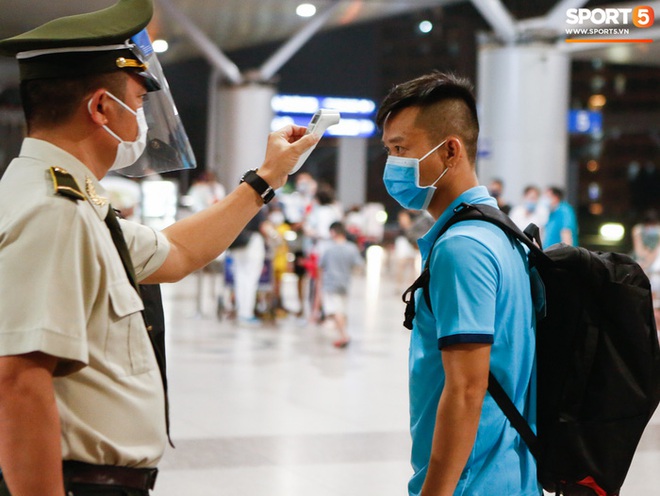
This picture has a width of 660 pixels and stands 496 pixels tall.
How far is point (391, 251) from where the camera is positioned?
24.7 meters

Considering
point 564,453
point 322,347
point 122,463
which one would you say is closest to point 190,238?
point 122,463

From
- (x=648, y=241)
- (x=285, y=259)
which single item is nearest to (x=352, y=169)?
(x=285, y=259)

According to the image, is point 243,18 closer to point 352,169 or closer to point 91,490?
point 352,169

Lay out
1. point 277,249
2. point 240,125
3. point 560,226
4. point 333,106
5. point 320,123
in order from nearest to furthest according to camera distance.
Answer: point 320,123 → point 560,226 → point 277,249 → point 240,125 → point 333,106

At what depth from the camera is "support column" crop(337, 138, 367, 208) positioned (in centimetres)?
3072

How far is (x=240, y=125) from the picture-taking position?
22.7 meters

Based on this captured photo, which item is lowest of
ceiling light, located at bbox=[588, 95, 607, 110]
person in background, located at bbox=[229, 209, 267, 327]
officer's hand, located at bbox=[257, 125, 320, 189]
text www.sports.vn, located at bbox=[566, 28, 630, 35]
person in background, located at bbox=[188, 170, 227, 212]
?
person in background, located at bbox=[229, 209, 267, 327]

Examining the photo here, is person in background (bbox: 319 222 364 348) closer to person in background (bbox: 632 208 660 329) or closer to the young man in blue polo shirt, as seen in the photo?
person in background (bbox: 632 208 660 329)

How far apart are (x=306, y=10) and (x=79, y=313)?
20297mm

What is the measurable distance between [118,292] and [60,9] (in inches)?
700

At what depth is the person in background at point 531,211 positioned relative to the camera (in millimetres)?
13211

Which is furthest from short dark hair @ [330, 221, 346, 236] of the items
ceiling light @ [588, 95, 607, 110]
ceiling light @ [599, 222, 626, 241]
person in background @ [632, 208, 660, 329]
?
ceiling light @ [588, 95, 607, 110]

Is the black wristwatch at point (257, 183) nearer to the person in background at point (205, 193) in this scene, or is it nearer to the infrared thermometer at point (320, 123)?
the infrared thermometer at point (320, 123)

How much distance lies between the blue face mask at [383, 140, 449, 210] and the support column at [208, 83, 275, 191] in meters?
20.0
